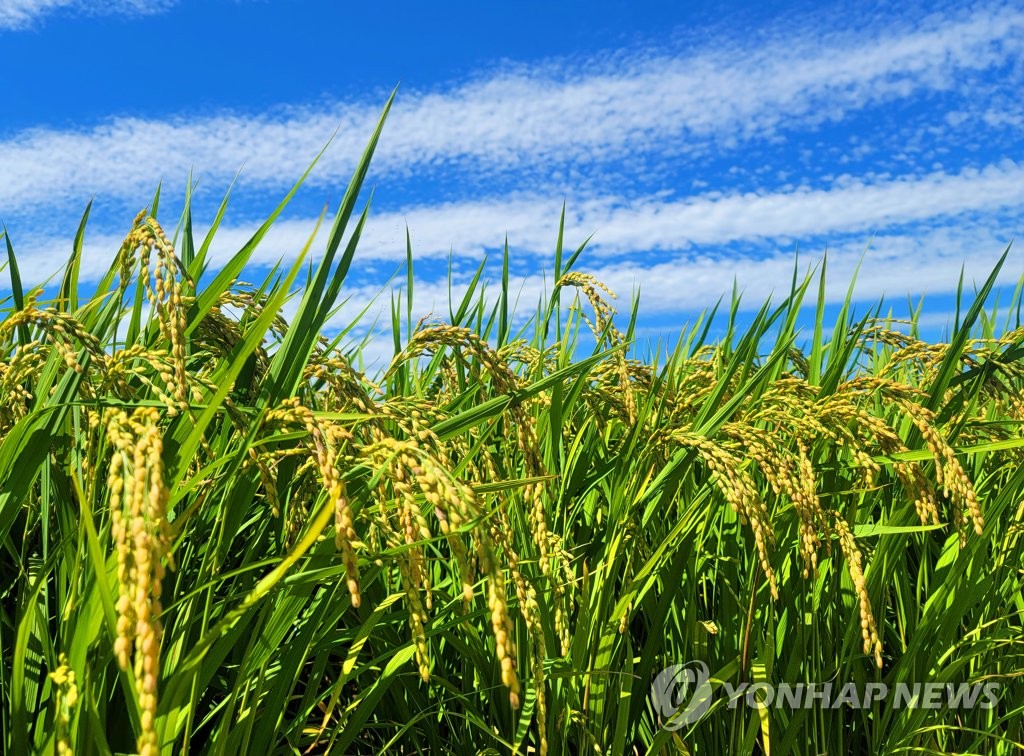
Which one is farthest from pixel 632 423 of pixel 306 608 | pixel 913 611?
pixel 913 611

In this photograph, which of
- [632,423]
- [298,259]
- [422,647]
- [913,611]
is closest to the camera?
[422,647]

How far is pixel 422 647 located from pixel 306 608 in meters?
0.85

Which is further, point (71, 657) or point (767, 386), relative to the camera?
point (767, 386)

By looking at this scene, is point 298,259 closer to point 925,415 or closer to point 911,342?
point 925,415

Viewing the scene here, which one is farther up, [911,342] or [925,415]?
[911,342]

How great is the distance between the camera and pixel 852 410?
7.54 feet

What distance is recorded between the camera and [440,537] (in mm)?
1765

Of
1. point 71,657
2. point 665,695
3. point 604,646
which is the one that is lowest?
point 665,695

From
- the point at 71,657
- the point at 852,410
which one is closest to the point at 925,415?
the point at 852,410

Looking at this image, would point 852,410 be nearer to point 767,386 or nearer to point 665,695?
point 767,386

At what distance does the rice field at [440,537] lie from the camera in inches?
58.4

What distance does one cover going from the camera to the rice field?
4.87 ft

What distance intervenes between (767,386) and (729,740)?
3.53 ft

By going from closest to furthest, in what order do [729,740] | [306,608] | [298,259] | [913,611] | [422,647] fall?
[422,647], [298,259], [306,608], [729,740], [913,611]
